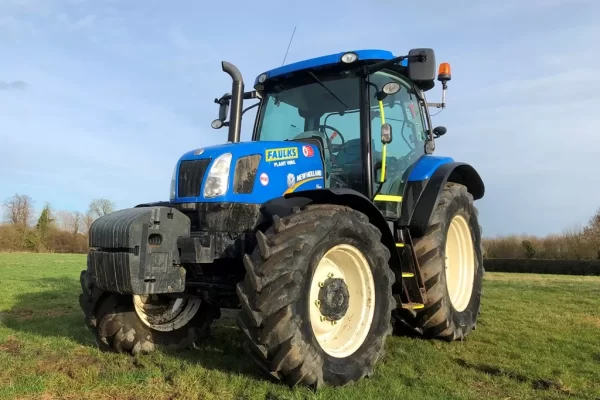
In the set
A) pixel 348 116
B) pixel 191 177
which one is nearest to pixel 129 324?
pixel 191 177

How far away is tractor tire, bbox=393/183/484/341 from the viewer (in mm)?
4805

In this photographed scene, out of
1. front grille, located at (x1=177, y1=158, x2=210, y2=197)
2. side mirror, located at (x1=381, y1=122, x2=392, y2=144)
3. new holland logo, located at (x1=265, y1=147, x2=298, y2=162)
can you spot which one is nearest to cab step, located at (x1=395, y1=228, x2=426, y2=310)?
side mirror, located at (x1=381, y1=122, x2=392, y2=144)

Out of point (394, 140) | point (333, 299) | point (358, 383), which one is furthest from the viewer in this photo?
point (394, 140)

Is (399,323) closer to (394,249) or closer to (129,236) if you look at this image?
(394,249)

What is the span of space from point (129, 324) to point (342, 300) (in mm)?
1968

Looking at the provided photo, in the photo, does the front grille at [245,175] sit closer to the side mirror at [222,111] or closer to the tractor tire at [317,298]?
the tractor tire at [317,298]

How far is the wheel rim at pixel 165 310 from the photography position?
4.55 meters

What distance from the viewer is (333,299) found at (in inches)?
147

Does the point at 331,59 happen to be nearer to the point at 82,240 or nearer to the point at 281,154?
the point at 281,154

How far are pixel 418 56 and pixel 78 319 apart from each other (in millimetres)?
5670

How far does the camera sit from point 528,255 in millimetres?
41688

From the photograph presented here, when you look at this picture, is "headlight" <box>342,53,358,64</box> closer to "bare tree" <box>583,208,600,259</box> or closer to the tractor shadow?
the tractor shadow

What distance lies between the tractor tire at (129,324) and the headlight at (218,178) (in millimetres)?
1278

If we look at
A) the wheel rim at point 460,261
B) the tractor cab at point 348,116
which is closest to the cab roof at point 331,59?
the tractor cab at point 348,116
